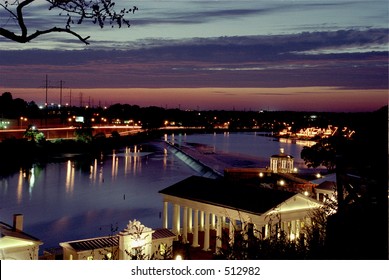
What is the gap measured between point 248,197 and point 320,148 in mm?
1314

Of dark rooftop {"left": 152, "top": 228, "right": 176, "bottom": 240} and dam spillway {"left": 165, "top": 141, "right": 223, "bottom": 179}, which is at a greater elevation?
dark rooftop {"left": 152, "top": 228, "right": 176, "bottom": 240}

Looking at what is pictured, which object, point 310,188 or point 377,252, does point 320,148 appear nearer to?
point 377,252

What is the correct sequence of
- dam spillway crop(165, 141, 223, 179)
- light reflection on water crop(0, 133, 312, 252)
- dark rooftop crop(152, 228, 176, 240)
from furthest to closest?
dam spillway crop(165, 141, 223, 179)
light reflection on water crop(0, 133, 312, 252)
dark rooftop crop(152, 228, 176, 240)

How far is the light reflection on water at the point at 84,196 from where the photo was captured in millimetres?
10867

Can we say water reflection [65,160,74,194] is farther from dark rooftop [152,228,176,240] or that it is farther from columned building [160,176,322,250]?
dark rooftop [152,228,176,240]

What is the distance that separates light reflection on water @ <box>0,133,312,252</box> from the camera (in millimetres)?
10867

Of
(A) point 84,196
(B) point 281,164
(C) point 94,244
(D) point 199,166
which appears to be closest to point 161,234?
(C) point 94,244

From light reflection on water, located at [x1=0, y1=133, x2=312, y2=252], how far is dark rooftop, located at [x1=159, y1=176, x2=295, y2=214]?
9.00 ft

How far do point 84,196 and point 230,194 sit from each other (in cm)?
798

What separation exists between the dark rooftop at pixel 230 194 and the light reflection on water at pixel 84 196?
2.74 metres

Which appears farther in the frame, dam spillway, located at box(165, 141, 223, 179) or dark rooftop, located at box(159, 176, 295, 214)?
dam spillway, located at box(165, 141, 223, 179)

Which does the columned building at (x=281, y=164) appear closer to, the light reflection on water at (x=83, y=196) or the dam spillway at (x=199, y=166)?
the light reflection on water at (x=83, y=196)

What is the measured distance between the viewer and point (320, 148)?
6.28 metres

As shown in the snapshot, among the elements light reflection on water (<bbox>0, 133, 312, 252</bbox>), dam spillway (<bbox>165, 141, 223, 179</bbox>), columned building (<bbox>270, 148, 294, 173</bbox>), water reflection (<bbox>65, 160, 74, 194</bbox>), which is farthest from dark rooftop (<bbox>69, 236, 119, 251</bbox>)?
A: dam spillway (<bbox>165, 141, 223, 179</bbox>)
